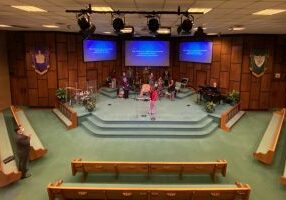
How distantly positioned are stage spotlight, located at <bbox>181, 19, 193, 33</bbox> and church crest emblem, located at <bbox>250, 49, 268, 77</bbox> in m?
8.53

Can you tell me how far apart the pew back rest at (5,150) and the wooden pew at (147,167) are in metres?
1.69

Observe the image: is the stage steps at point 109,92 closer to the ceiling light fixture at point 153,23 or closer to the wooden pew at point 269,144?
the wooden pew at point 269,144

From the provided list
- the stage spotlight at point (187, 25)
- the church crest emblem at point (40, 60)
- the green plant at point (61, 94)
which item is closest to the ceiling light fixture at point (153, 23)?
the stage spotlight at point (187, 25)

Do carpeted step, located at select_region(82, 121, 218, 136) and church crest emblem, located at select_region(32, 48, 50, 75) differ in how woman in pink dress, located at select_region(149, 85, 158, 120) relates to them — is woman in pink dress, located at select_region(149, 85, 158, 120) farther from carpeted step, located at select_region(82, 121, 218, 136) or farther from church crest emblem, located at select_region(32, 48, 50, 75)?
church crest emblem, located at select_region(32, 48, 50, 75)

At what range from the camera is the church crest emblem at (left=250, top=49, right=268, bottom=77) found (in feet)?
42.8

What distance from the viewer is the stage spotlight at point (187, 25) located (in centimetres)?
573

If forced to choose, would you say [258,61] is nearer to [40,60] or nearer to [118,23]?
[118,23]

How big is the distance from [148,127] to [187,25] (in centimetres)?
498

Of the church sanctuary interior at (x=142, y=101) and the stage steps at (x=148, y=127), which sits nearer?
the church sanctuary interior at (x=142, y=101)

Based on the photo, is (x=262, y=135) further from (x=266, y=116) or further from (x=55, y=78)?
(x=55, y=78)

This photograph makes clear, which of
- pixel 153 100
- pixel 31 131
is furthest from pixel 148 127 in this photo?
pixel 31 131

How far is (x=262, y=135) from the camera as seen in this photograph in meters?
10.0

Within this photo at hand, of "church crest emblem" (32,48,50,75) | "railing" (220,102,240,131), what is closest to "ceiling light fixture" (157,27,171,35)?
"railing" (220,102,240,131)

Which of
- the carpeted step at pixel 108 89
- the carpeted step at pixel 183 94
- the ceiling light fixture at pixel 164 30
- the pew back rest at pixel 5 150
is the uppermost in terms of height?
the ceiling light fixture at pixel 164 30
